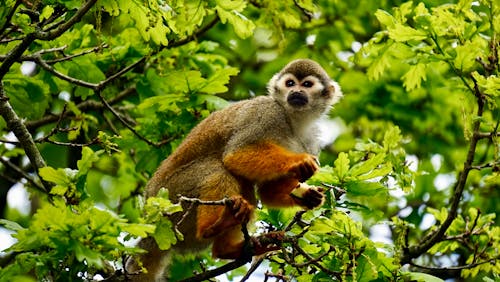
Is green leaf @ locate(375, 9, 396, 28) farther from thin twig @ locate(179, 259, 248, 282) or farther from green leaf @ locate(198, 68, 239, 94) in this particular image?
thin twig @ locate(179, 259, 248, 282)

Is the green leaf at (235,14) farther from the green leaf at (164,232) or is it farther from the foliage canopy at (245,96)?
the green leaf at (164,232)

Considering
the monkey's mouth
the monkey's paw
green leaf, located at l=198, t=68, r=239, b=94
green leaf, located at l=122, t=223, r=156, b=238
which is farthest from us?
the monkey's mouth

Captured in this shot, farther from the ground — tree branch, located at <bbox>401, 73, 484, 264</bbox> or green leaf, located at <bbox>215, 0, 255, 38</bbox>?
green leaf, located at <bbox>215, 0, 255, 38</bbox>

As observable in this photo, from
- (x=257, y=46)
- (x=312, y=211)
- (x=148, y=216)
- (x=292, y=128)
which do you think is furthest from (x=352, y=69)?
(x=148, y=216)

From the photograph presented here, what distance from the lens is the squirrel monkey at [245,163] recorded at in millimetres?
6648

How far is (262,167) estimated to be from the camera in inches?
275

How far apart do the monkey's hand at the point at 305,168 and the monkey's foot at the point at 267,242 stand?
0.57 m

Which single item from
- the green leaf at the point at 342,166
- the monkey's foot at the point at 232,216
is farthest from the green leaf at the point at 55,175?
the green leaf at the point at 342,166

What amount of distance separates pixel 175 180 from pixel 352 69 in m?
5.51

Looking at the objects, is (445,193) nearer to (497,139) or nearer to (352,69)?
(352,69)

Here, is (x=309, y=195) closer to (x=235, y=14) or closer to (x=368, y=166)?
(x=368, y=166)

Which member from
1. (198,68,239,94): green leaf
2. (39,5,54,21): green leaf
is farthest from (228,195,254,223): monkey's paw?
(39,5,54,21): green leaf

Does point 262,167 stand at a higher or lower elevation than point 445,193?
higher

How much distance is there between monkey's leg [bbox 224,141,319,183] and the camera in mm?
6772
